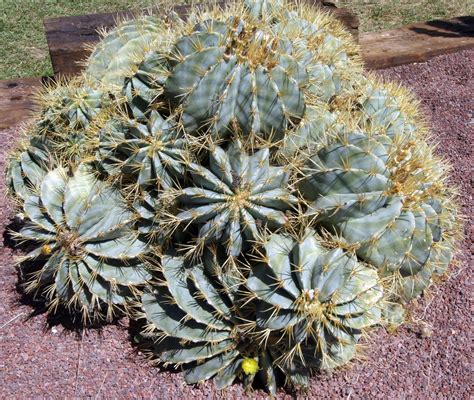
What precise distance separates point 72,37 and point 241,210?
10.9ft

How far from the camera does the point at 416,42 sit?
20.3 feet

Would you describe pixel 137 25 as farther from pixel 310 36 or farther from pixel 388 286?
pixel 388 286

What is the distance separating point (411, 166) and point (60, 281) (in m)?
1.66

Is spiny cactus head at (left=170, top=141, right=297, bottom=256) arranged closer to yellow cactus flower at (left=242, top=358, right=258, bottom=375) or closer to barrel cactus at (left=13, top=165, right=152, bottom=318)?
barrel cactus at (left=13, top=165, right=152, bottom=318)

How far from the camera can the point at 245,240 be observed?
98.2 inches

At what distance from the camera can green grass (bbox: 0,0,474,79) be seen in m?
7.12

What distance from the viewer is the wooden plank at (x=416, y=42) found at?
19.2 ft

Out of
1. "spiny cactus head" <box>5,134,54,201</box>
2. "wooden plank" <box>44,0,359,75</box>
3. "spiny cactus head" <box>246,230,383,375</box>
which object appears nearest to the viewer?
"spiny cactus head" <box>246,230,383,375</box>

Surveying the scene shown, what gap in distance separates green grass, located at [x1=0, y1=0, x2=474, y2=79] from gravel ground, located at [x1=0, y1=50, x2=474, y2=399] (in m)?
4.36

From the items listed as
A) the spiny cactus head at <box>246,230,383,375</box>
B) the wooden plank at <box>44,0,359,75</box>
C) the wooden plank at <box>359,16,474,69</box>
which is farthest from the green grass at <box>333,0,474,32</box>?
the spiny cactus head at <box>246,230,383,375</box>

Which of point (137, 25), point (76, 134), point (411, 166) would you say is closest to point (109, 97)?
point (76, 134)

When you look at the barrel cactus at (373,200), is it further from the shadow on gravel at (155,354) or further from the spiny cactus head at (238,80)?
the shadow on gravel at (155,354)

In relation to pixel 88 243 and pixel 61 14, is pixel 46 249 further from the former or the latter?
pixel 61 14

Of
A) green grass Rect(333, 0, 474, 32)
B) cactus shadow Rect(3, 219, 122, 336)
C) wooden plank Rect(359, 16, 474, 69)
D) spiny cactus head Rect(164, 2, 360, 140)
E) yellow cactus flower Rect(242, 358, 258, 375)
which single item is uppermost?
spiny cactus head Rect(164, 2, 360, 140)
